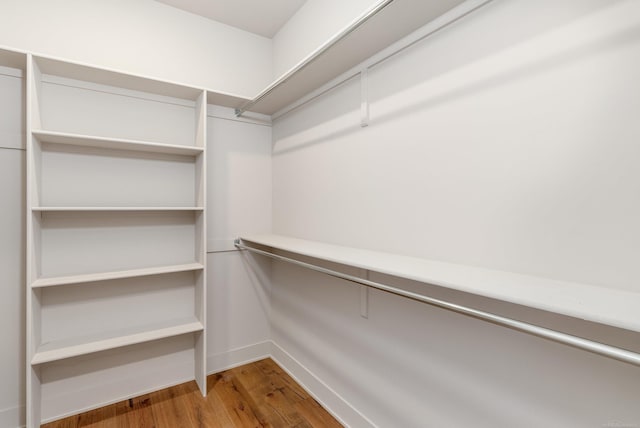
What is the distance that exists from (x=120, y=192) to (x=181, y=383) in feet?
4.72

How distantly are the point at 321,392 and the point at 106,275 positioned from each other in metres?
1.54

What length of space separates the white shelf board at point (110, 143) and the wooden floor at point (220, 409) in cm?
168

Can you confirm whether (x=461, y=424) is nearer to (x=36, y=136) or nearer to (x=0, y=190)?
(x=36, y=136)

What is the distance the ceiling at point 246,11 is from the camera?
6.98ft

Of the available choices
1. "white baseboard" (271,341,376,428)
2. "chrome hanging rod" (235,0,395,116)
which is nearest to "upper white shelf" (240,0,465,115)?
"chrome hanging rod" (235,0,395,116)

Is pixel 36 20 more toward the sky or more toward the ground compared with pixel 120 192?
more toward the sky

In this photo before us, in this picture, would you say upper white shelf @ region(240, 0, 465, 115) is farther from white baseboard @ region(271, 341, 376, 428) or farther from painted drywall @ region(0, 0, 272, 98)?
white baseboard @ region(271, 341, 376, 428)

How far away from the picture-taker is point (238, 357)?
2.47 m

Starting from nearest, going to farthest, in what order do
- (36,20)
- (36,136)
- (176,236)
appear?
1. (36,136)
2. (36,20)
3. (176,236)

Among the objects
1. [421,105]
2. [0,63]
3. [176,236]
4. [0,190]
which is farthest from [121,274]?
[421,105]

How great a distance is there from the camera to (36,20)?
1772 mm

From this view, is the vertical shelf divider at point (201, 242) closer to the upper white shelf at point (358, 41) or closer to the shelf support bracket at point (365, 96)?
the upper white shelf at point (358, 41)

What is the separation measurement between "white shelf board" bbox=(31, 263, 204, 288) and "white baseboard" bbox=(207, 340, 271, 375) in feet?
A: 2.70

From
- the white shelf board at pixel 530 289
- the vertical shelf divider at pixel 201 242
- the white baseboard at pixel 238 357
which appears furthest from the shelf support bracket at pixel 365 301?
the white baseboard at pixel 238 357
